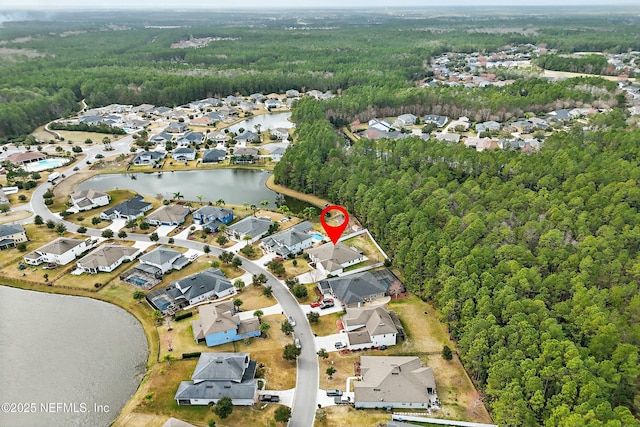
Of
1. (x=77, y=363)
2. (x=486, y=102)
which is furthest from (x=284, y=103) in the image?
(x=77, y=363)

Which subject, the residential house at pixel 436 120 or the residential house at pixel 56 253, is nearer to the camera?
the residential house at pixel 56 253

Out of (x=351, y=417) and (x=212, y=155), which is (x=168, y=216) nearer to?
(x=212, y=155)

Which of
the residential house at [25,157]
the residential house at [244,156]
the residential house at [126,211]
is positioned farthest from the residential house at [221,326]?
the residential house at [25,157]

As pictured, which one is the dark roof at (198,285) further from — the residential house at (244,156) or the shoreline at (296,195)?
the residential house at (244,156)

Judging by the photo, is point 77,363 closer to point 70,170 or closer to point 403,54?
point 70,170

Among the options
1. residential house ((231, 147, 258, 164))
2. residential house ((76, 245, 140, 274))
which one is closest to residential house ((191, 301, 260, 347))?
residential house ((76, 245, 140, 274))

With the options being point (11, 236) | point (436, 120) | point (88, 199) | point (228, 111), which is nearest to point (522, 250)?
point (88, 199)
